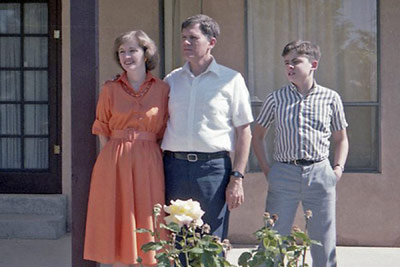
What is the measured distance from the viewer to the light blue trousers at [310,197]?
3.72m

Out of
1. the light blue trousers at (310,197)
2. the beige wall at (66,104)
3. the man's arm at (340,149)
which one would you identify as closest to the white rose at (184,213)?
the light blue trousers at (310,197)

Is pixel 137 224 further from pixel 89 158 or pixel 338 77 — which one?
pixel 338 77

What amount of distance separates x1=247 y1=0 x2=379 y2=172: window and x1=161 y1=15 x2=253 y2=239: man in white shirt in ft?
8.18

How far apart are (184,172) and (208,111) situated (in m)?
0.36

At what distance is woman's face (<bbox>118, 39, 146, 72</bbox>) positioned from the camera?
3338 millimetres

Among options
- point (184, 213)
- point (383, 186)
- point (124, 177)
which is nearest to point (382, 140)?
point (383, 186)

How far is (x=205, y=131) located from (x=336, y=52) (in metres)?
2.96

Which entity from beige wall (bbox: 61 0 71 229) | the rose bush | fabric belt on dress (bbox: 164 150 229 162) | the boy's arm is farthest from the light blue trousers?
beige wall (bbox: 61 0 71 229)

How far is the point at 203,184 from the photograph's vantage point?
11.2 feet

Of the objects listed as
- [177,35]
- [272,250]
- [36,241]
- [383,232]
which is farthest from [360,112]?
[272,250]

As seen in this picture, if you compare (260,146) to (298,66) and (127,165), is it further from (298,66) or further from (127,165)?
(127,165)

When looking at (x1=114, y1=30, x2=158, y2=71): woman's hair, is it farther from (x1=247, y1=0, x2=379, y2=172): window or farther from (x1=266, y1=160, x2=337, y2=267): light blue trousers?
(x1=247, y1=0, x2=379, y2=172): window

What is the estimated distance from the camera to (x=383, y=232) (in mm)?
5867

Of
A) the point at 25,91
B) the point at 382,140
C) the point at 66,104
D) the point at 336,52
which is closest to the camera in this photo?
the point at 382,140
